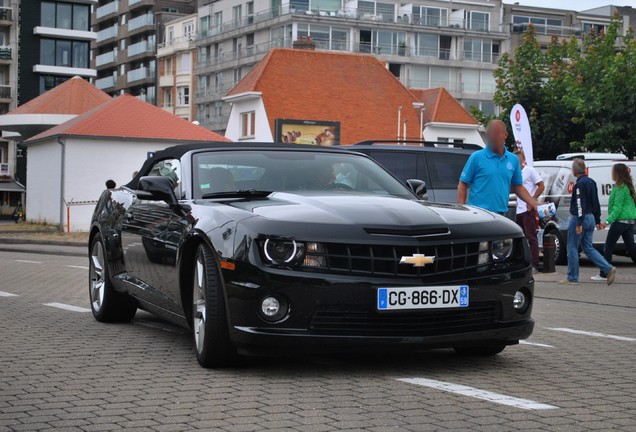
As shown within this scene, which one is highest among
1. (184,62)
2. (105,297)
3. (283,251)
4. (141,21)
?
(141,21)

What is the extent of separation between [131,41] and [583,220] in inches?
4649

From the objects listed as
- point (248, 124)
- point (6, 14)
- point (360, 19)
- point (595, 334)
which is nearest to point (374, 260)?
point (595, 334)

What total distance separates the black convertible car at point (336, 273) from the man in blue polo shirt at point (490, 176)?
369cm

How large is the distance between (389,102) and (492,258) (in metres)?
71.8

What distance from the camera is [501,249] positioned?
23.9ft

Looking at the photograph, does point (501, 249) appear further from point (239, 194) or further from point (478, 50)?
point (478, 50)

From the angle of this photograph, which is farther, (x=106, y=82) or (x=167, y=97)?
(x=106, y=82)

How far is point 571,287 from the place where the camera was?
16.7 m

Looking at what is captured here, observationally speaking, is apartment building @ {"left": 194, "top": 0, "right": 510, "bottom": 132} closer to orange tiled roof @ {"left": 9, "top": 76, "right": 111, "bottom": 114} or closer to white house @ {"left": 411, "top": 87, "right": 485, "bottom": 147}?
white house @ {"left": 411, "top": 87, "right": 485, "bottom": 147}

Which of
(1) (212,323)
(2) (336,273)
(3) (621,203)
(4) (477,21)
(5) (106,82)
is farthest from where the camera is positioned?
(5) (106,82)

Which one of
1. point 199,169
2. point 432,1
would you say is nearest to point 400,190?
point 199,169

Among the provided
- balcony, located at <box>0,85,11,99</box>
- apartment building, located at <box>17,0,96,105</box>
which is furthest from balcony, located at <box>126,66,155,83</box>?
balcony, located at <box>0,85,11,99</box>

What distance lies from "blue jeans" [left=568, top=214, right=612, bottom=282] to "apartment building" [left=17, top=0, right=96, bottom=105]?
250 feet

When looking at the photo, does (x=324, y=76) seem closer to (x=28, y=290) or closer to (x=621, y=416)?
(x=28, y=290)
